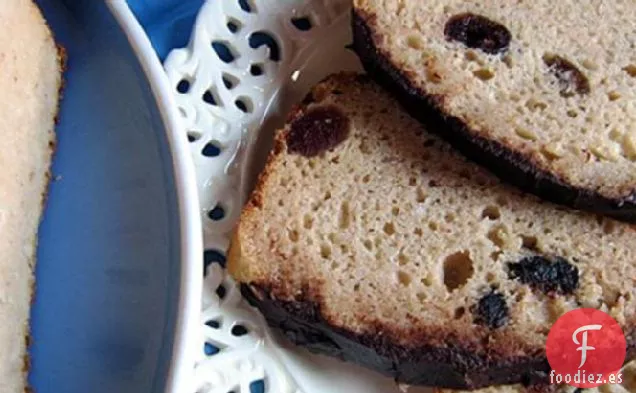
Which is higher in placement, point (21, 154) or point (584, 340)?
point (21, 154)

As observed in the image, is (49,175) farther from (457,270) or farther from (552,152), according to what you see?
(552,152)

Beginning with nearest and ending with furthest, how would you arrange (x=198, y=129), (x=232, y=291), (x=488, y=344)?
(x=488, y=344) < (x=232, y=291) < (x=198, y=129)

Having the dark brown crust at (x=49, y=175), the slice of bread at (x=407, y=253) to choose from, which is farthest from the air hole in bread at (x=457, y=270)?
the dark brown crust at (x=49, y=175)

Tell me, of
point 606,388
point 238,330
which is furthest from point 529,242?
point 238,330

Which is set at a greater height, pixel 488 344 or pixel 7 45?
pixel 7 45

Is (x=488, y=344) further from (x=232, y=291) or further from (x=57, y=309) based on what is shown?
(x=57, y=309)

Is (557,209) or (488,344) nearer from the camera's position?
(488,344)

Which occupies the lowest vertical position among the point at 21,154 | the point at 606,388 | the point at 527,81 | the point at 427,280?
A: the point at 606,388

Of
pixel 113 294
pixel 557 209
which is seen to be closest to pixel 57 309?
pixel 113 294
